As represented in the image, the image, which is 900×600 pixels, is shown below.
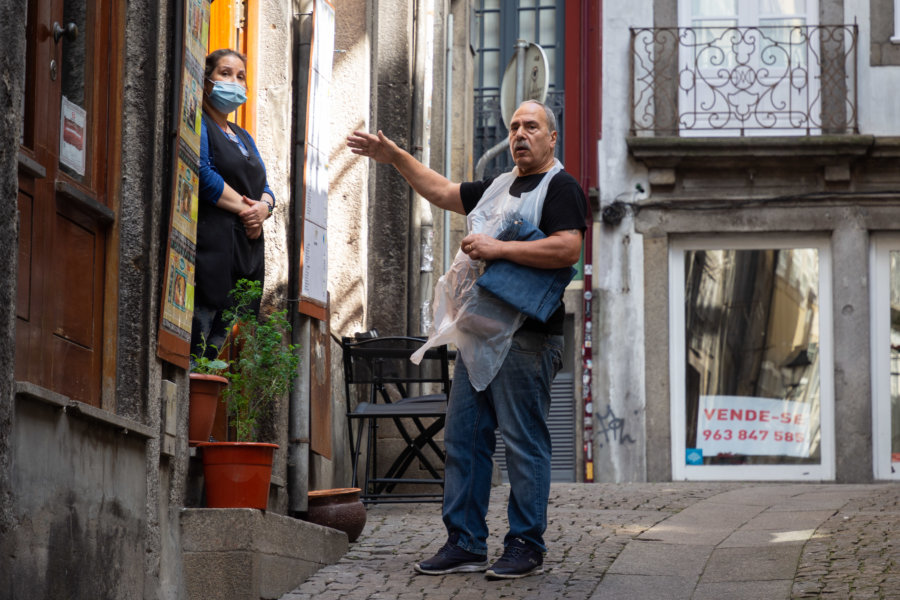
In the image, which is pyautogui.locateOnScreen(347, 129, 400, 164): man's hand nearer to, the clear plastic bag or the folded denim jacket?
the clear plastic bag

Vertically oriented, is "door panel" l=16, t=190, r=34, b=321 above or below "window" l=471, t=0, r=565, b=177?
below

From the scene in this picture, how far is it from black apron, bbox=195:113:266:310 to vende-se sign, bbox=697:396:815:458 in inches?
389

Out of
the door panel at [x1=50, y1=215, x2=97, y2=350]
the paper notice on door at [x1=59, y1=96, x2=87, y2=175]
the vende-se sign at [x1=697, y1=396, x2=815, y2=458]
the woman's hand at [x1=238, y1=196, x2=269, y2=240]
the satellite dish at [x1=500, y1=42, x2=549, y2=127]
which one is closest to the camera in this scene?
Result: the door panel at [x1=50, y1=215, x2=97, y2=350]

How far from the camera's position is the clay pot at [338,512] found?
26.0 feet

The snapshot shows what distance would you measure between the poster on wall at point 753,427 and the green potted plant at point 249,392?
9.84m

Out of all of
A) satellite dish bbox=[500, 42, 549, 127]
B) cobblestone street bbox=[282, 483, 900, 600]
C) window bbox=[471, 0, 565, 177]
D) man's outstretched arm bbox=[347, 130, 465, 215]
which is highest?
window bbox=[471, 0, 565, 177]

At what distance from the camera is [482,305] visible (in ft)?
22.3

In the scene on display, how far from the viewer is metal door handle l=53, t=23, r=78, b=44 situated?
6.14 meters

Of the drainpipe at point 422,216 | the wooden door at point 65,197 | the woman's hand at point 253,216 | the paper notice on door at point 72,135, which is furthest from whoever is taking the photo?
the drainpipe at point 422,216

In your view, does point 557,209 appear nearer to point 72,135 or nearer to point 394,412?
point 72,135

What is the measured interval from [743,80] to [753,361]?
9.75 feet

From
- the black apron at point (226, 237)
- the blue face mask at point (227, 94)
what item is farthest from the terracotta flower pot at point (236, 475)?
the blue face mask at point (227, 94)

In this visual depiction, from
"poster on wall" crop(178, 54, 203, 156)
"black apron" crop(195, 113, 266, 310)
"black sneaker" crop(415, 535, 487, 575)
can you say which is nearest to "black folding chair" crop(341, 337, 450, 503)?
"black apron" crop(195, 113, 266, 310)

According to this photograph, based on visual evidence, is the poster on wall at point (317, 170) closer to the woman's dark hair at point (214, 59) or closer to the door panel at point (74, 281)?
the woman's dark hair at point (214, 59)
